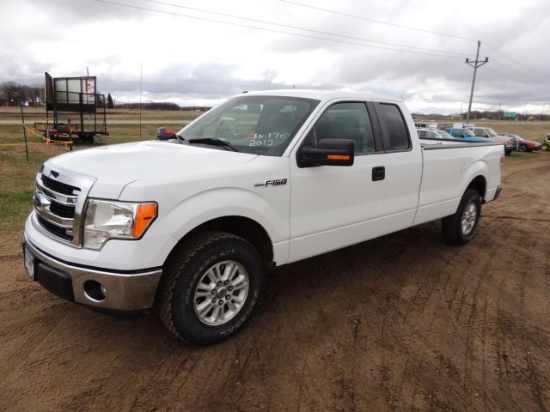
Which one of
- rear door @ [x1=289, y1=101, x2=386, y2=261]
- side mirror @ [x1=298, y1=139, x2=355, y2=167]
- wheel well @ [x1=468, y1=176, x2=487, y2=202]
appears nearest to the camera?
side mirror @ [x1=298, y1=139, x2=355, y2=167]

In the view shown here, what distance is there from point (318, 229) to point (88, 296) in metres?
1.88

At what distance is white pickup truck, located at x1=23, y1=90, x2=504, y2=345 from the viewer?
2727 mm

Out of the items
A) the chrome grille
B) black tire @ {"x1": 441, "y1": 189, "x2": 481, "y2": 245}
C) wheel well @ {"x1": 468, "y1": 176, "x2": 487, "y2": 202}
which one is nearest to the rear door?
the chrome grille

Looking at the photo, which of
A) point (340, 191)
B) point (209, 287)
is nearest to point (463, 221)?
point (340, 191)

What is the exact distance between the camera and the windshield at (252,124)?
3.62 metres

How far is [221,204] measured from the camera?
3.04 metres

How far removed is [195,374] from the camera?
2.94m

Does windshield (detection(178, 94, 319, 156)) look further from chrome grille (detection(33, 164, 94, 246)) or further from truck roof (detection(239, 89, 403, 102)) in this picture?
chrome grille (detection(33, 164, 94, 246))

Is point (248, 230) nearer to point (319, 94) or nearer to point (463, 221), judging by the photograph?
point (319, 94)

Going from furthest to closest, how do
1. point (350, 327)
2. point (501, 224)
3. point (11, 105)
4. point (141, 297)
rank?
point (11, 105), point (501, 224), point (350, 327), point (141, 297)

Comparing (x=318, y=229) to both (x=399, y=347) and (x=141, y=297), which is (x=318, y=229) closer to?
(x=399, y=347)

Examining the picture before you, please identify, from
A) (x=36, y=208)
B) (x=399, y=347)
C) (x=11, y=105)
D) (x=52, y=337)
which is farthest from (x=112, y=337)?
(x=11, y=105)

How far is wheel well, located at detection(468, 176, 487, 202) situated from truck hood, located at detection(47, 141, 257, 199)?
12.7 ft

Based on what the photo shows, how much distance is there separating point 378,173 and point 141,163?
2226 mm
